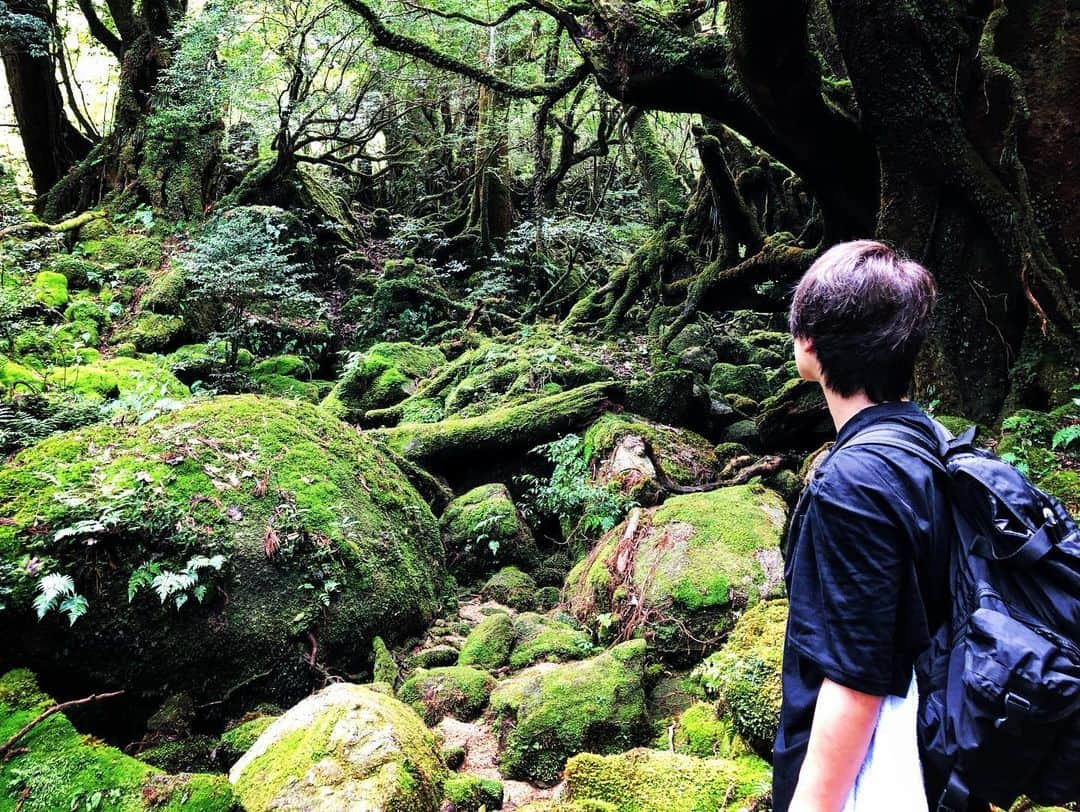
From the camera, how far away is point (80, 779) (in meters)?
2.72

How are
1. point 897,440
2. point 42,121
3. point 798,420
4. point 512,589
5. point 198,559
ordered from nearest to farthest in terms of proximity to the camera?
point 897,440 < point 198,559 < point 512,589 < point 798,420 < point 42,121

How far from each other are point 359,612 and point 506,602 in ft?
5.66

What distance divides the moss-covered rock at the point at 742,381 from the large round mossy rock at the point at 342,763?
807 centimetres

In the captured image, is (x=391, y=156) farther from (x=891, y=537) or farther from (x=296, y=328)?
(x=891, y=537)

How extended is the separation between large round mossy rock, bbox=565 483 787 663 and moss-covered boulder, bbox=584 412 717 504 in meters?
0.81

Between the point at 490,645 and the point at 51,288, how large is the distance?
10.6 meters

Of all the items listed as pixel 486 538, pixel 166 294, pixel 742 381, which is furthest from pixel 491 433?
pixel 166 294

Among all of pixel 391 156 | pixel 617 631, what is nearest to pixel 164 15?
pixel 391 156

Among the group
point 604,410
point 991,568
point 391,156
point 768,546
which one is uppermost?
point 391,156

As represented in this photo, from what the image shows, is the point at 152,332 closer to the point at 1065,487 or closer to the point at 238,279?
the point at 238,279

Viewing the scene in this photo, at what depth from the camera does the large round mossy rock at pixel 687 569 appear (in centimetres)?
431

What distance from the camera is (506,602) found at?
5984mm

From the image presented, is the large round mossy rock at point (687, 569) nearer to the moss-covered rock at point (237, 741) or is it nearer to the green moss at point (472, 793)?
the green moss at point (472, 793)

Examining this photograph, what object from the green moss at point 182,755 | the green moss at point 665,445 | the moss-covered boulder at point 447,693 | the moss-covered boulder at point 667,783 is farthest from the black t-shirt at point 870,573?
the green moss at point 665,445
